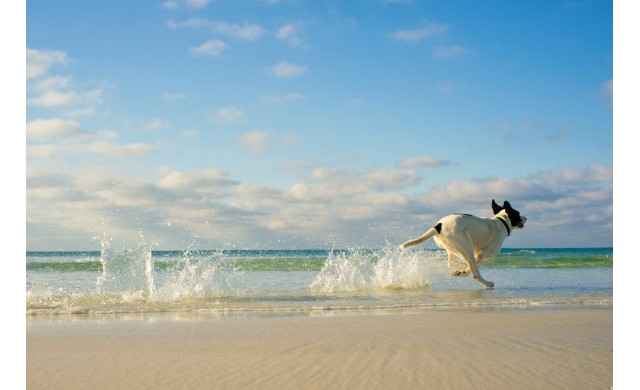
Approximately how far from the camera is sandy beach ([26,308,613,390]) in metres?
4.11

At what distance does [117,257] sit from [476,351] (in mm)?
8429

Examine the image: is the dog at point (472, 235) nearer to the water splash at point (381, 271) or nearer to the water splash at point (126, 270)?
the water splash at point (381, 271)

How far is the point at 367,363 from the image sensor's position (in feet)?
15.0

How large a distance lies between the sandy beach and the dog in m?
2.99

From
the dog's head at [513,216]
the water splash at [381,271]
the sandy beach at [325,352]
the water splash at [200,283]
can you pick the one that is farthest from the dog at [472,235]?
the water splash at [200,283]

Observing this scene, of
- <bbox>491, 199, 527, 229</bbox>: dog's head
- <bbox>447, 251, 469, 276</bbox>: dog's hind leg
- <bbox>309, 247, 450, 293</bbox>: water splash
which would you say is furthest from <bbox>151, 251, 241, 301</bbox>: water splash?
<bbox>491, 199, 527, 229</bbox>: dog's head

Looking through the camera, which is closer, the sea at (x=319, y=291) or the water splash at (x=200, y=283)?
the sea at (x=319, y=291)

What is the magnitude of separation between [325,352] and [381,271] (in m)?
7.15

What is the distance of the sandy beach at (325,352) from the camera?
4113mm

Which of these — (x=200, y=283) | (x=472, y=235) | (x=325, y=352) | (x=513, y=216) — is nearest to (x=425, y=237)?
(x=472, y=235)

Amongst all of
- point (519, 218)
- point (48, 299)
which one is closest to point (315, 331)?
point (48, 299)

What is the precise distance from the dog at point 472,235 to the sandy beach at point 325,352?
2993 millimetres

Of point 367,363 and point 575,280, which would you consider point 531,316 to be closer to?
point 367,363

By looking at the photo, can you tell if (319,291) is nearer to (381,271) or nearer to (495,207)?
(381,271)
